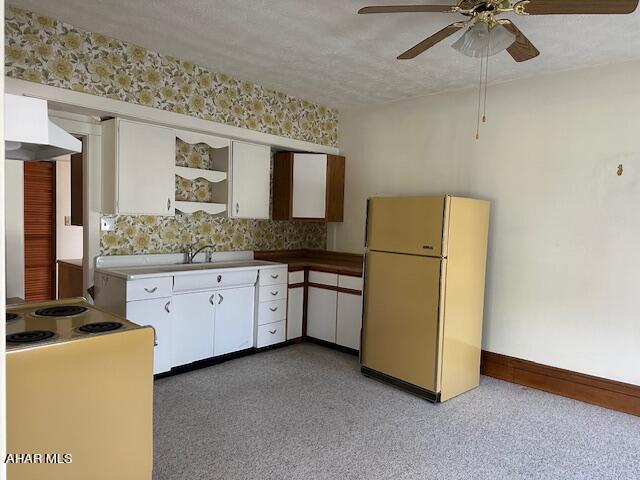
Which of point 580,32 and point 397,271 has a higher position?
point 580,32

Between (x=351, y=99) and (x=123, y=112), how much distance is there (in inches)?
85.8

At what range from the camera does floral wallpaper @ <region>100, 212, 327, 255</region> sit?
→ 3686mm

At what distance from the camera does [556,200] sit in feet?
11.3

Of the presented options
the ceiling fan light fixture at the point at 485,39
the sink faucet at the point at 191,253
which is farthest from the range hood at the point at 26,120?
the sink faucet at the point at 191,253

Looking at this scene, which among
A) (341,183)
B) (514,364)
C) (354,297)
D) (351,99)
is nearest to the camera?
(514,364)

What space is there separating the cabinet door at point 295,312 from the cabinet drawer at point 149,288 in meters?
1.31

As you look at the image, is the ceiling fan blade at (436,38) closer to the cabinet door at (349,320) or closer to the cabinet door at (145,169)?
the cabinet door at (145,169)

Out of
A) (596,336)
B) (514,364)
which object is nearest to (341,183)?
(514,364)

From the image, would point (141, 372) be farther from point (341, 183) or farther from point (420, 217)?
point (341, 183)

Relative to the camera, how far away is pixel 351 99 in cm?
448

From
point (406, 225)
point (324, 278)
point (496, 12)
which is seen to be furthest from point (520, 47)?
point (324, 278)

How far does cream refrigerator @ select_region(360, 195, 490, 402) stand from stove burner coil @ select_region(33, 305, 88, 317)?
215cm

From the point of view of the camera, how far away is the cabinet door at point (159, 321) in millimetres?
3291

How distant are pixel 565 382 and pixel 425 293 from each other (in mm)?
1311
